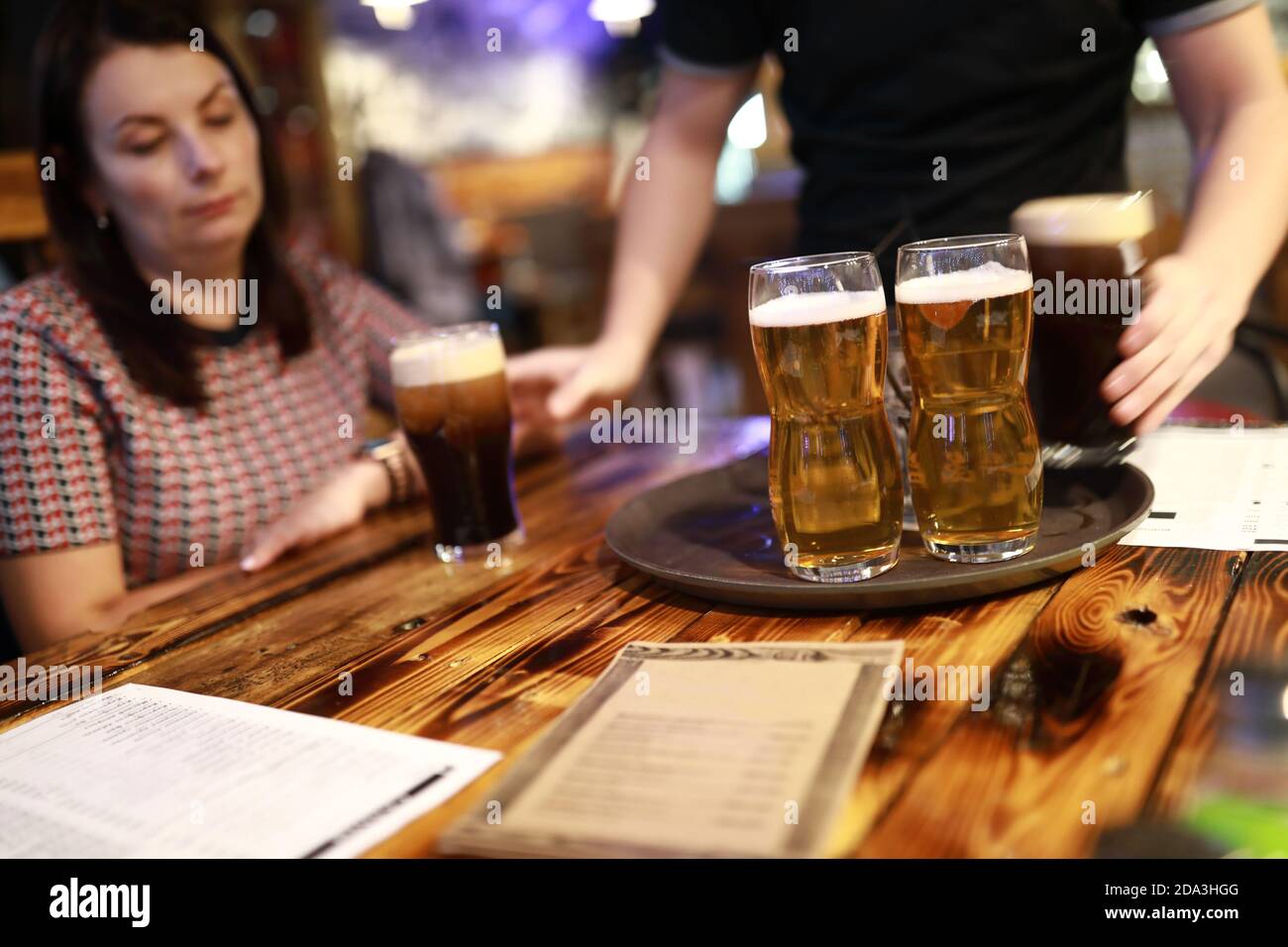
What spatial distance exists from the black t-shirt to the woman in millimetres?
868

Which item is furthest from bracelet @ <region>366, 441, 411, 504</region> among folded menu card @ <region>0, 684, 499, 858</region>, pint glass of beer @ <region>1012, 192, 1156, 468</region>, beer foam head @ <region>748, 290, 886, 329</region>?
pint glass of beer @ <region>1012, 192, 1156, 468</region>

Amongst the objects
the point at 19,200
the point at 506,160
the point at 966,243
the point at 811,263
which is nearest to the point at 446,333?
the point at 811,263

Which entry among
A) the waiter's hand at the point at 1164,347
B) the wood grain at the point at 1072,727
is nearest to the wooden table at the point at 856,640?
the wood grain at the point at 1072,727

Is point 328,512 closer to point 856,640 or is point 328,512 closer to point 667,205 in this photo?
point 667,205

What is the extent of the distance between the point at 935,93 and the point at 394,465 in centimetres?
106

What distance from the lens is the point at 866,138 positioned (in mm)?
1804

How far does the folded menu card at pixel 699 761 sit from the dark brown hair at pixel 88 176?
127cm

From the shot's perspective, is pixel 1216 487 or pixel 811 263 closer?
pixel 811 263

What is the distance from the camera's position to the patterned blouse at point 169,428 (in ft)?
5.24

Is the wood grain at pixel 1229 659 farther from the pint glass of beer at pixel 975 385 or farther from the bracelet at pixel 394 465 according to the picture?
the bracelet at pixel 394 465

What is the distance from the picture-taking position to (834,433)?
980mm
